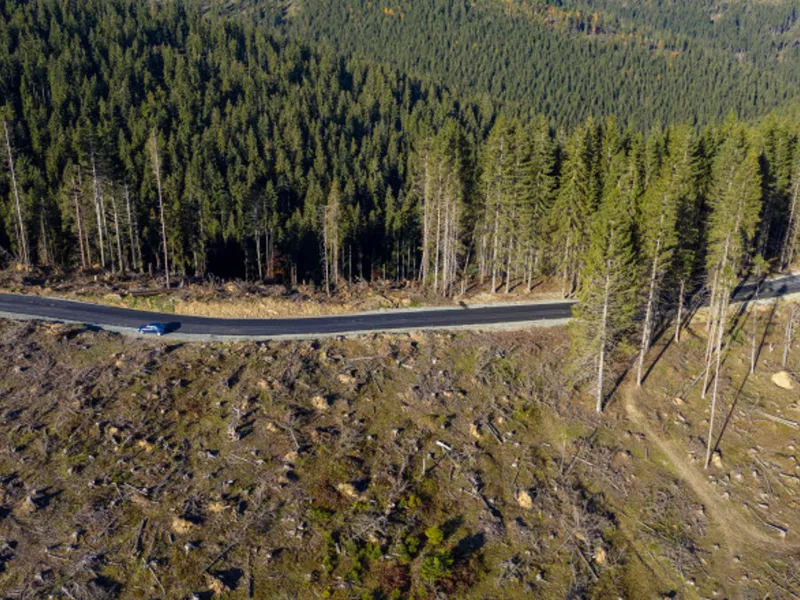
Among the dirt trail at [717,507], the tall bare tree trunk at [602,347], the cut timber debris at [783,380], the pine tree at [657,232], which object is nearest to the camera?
the dirt trail at [717,507]

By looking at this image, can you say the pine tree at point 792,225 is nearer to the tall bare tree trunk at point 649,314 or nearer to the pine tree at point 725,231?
the pine tree at point 725,231

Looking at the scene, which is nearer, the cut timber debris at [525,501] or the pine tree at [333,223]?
the cut timber debris at [525,501]

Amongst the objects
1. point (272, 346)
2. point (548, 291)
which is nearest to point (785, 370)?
point (548, 291)

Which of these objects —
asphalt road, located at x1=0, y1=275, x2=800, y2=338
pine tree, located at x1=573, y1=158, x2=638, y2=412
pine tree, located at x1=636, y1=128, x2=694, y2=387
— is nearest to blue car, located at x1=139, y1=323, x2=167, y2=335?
asphalt road, located at x1=0, y1=275, x2=800, y2=338

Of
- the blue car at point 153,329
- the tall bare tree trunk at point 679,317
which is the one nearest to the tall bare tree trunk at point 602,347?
the tall bare tree trunk at point 679,317

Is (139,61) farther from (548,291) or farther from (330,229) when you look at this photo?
(548,291)

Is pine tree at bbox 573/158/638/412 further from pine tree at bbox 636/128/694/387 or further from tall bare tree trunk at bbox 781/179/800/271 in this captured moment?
tall bare tree trunk at bbox 781/179/800/271
